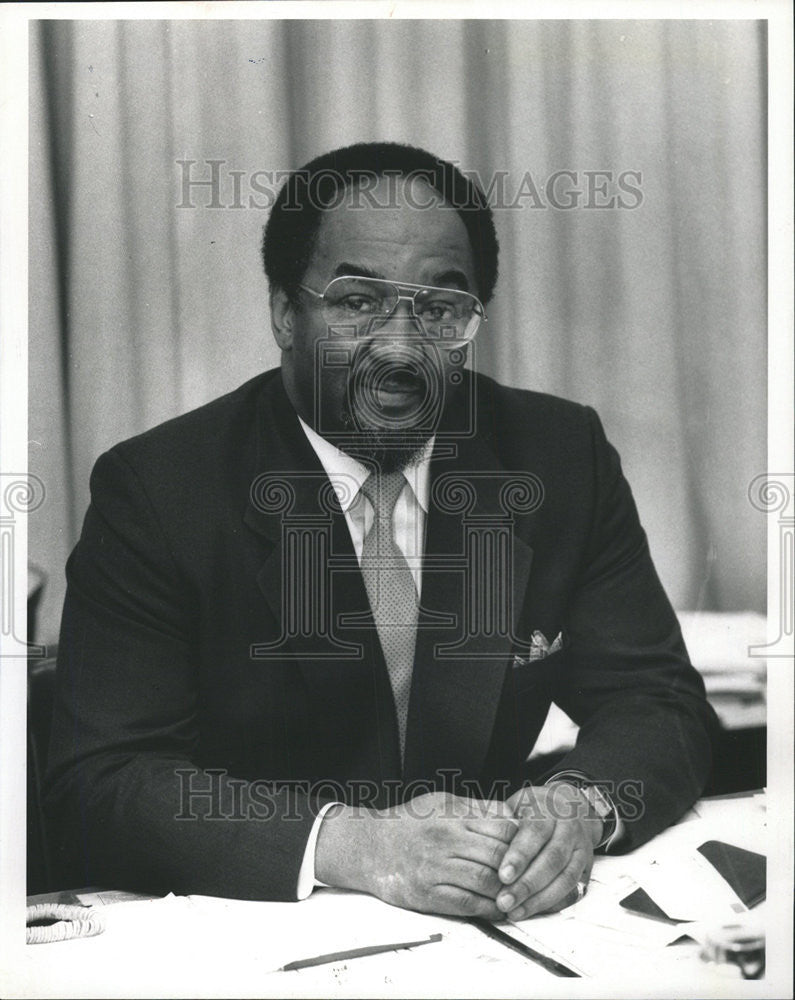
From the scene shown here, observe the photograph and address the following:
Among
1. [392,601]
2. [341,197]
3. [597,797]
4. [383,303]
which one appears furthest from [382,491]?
[597,797]

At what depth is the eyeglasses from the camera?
1.60 meters

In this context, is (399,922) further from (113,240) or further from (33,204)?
(33,204)

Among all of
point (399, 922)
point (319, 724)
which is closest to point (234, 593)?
point (319, 724)

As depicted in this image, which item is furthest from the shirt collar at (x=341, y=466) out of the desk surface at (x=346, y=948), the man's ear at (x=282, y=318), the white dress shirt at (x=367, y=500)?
the desk surface at (x=346, y=948)

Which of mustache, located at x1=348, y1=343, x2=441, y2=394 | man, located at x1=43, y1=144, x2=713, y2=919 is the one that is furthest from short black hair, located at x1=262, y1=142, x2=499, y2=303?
mustache, located at x1=348, y1=343, x2=441, y2=394

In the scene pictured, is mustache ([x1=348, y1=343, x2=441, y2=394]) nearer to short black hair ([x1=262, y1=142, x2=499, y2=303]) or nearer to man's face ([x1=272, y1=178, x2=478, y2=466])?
man's face ([x1=272, y1=178, x2=478, y2=466])

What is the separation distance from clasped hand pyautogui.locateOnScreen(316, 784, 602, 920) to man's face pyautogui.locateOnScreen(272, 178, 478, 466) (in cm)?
53

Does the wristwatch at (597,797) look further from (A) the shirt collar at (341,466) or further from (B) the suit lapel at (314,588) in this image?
(A) the shirt collar at (341,466)

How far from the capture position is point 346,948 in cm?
155

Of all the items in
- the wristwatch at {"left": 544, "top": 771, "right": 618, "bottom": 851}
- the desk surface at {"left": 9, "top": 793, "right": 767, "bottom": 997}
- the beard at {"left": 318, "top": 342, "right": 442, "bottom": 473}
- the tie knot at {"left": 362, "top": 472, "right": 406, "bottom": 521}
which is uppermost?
the beard at {"left": 318, "top": 342, "right": 442, "bottom": 473}

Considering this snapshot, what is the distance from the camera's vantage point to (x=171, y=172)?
1.65 metres

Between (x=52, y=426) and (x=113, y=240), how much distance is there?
0.93 ft

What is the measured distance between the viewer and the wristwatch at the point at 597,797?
5.34 ft

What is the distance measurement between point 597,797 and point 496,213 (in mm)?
848
